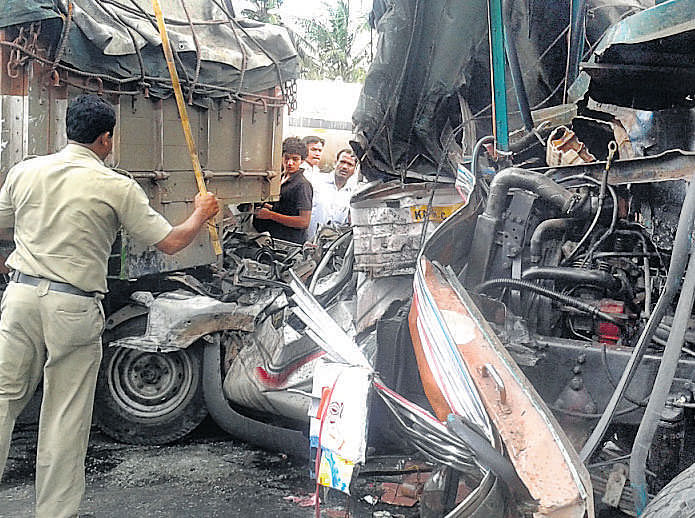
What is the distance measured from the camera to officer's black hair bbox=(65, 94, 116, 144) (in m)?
3.67

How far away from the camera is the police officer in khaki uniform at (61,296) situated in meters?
3.55

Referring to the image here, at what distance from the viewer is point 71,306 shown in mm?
3559

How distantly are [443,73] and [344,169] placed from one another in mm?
3021

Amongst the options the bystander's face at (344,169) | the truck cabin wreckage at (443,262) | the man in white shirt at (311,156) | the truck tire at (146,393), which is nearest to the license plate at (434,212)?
the truck cabin wreckage at (443,262)

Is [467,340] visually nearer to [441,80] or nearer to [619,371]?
[619,371]

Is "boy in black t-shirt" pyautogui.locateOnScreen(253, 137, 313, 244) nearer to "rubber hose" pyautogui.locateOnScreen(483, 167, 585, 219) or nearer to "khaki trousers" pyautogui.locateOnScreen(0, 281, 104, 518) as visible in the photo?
"khaki trousers" pyautogui.locateOnScreen(0, 281, 104, 518)

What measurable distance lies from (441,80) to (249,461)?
2.52 meters

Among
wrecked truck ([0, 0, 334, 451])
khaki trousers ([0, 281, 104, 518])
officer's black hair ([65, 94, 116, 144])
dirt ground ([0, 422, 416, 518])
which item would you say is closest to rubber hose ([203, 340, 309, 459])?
wrecked truck ([0, 0, 334, 451])

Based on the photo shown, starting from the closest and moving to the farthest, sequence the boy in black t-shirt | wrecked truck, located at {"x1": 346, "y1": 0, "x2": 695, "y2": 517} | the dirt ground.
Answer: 1. wrecked truck, located at {"x1": 346, "y1": 0, "x2": 695, "y2": 517}
2. the dirt ground
3. the boy in black t-shirt

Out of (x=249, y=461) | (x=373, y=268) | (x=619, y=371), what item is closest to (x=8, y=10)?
(x=373, y=268)

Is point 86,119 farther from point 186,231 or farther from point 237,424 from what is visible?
point 237,424

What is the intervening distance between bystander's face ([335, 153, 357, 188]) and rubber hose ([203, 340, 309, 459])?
114 inches

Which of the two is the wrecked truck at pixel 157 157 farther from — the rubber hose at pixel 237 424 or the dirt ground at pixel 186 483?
the dirt ground at pixel 186 483

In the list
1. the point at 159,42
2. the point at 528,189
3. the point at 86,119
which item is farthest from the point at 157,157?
the point at 528,189
